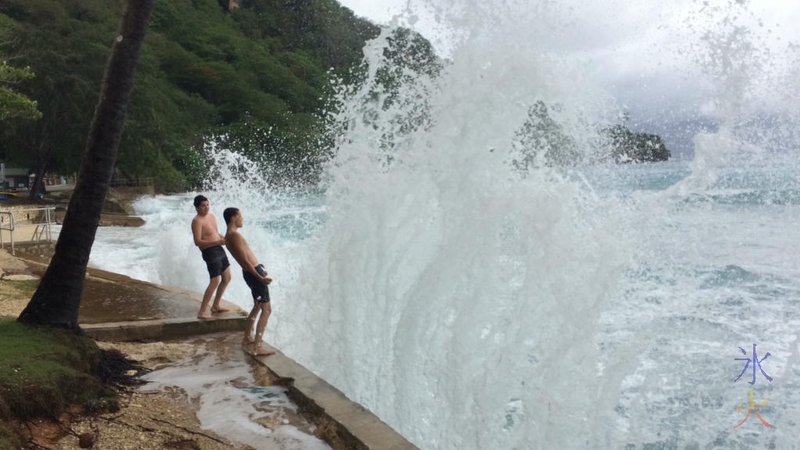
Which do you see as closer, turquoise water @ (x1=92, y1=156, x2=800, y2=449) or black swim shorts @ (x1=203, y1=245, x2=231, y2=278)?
turquoise water @ (x1=92, y1=156, x2=800, y2=449)

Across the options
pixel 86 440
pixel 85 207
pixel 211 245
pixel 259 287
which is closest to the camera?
pixel 86 440

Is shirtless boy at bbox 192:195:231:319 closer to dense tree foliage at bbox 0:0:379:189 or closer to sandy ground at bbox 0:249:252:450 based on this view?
sandy ground at bbox 0:249:252:450

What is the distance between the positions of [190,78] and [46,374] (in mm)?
64052

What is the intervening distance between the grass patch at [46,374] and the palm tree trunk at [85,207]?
0.15m

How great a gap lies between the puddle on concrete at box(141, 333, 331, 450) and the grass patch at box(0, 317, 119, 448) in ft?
1.64

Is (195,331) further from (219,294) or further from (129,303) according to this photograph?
(129,303)

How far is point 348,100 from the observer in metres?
7.36

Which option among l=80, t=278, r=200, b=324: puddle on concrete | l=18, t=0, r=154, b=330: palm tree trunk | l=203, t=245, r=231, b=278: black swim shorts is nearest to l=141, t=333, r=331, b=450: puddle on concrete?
l=18, t=0, r=154, b=330: palm tree trunk

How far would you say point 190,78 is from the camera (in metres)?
63.6

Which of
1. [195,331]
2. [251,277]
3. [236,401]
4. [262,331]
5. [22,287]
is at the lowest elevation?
[22,287]

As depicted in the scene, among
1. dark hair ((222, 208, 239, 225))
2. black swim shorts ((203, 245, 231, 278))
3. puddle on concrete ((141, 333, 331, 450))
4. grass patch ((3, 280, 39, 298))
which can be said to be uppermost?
dark hair ((222, 208, 239, 225))

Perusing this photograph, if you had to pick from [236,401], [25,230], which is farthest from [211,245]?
[25,230]

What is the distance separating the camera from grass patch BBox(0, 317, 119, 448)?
3.64 m

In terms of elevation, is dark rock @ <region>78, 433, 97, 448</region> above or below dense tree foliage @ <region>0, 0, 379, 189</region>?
below
